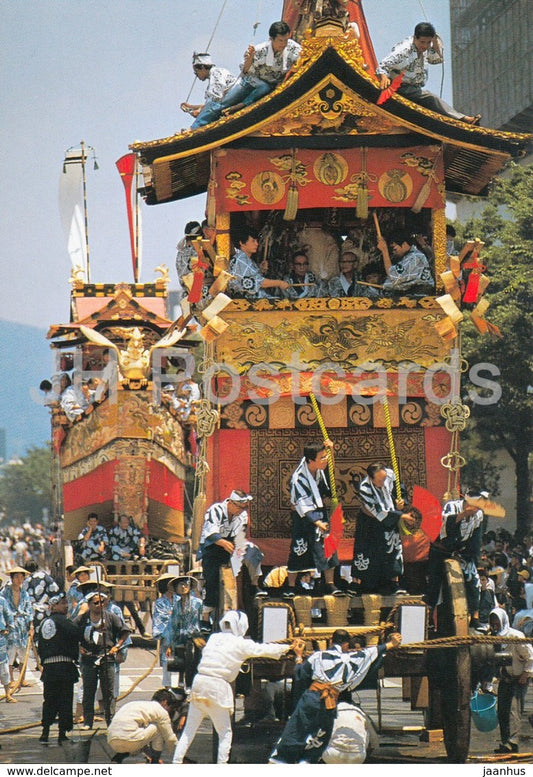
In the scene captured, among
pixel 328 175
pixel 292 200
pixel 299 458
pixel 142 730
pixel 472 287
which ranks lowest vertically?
pixel 142 730

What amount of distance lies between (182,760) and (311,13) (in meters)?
7.50

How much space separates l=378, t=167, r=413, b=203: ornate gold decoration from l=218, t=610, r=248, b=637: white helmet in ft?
13.8

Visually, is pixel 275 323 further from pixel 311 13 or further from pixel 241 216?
pixel 311 13

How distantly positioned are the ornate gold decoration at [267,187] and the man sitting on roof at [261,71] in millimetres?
650

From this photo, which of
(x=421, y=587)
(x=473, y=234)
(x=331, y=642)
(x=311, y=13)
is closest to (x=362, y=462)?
(x=421, y=587)

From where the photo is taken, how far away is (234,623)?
10.3 meters

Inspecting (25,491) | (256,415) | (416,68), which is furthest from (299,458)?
(25,491)

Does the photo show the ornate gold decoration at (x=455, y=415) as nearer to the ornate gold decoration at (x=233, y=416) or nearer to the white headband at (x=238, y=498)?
the ornate gold decoration at (x=233, y=416)

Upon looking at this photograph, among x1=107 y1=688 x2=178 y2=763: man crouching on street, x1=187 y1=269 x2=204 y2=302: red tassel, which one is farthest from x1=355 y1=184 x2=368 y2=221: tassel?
x1=107 y1=688 x2=178 y2=763: man crouching on street

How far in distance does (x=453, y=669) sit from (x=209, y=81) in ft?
19.0

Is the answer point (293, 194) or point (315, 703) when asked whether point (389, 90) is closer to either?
point (293, 194)

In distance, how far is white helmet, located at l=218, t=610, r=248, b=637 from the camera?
10320mm

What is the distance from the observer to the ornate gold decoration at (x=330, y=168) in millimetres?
12516

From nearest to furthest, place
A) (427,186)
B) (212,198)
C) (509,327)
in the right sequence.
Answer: (427,186), (212,198), (509,327)
